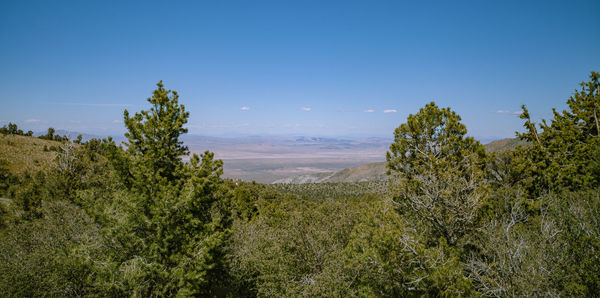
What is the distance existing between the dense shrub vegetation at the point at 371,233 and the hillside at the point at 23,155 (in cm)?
4311

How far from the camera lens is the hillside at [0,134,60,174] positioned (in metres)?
45.9

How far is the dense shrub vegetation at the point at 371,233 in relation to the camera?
30.6 ft

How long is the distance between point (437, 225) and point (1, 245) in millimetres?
21893

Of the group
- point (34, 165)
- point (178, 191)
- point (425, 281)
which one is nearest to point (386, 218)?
point (425, 281)

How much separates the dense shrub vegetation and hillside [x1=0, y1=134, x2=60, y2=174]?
141ft

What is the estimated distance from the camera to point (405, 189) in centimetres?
1293

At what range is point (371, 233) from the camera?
1207 cm

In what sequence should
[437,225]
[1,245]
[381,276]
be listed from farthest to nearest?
1. [1,245]
2. [437,225]
3. [381,276]

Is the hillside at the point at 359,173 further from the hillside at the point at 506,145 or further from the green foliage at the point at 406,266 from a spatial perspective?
the green foliage at the point at 406,266

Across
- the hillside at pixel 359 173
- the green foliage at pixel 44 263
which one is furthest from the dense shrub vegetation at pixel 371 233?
the hillside at pixel 359 173

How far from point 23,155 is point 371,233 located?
6939 centimetres

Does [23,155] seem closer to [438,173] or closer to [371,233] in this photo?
[371,233]

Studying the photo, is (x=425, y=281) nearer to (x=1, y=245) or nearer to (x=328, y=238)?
(x=328, y=238)

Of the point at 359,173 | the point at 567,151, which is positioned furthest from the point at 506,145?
the point at 567,151
